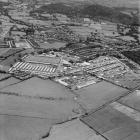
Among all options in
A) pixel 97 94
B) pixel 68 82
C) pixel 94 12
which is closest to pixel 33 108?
pixel 97 94

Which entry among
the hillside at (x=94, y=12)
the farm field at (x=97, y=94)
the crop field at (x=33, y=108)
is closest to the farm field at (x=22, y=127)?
the crop field at (x=33, y=108)

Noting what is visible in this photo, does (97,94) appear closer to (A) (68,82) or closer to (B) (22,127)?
(A) (68,82)

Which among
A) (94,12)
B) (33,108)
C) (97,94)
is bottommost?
(97,94)

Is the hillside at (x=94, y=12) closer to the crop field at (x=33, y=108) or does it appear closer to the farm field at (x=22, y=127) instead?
the crop field at (x=33, y=108)

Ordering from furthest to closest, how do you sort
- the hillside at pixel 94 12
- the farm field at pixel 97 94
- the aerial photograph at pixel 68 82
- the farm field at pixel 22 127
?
1. the hillside at pixel 94 12
2. the farm field at pixel 97 94
3. the aerial photograph at pixel 68 82
4. the farm field at pixel 22 127

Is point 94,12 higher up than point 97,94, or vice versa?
point 94,12

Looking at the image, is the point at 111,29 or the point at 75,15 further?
the point at 75,15

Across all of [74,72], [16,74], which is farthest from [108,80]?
[16,74]

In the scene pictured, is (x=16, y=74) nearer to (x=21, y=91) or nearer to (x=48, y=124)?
(x=21, y=91)
